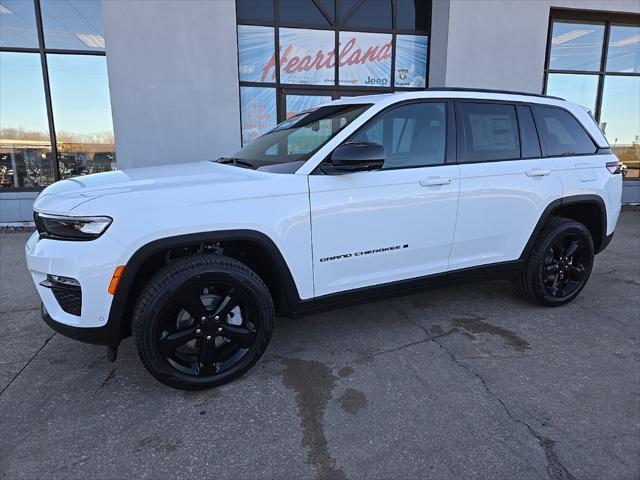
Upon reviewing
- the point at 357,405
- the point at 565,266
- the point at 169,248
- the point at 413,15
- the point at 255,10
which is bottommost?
the point at 357,405

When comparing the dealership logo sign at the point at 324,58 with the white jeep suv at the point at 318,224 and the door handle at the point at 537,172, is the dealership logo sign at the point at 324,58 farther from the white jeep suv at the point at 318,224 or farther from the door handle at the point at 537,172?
the door handle at the point at 537,172

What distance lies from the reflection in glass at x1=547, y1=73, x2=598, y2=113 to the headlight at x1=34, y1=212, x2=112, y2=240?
10.5m

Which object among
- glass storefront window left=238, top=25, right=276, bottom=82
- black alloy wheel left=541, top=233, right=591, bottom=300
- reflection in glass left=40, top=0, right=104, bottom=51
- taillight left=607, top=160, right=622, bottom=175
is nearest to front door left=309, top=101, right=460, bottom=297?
black alloy wheel left=541, top=233, right=591, bottom=300

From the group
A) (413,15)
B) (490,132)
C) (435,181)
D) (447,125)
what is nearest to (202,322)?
(435,181)

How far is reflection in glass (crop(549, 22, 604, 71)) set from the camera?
9.70m

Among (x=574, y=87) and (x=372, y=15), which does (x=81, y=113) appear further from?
(x=574, y=87)

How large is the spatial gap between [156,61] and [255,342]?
617 cm

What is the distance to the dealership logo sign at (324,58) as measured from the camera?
8336 millimetres

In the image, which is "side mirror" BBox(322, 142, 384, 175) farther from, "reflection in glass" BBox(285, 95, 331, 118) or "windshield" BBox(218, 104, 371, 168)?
"reflection in glass" BBox(285, 95, 331, 118)

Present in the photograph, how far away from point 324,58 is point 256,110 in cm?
172

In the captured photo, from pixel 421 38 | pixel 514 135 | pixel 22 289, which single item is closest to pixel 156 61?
pixel 22 289

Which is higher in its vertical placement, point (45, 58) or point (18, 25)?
point (18, 25)

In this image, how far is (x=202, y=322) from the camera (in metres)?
2.62

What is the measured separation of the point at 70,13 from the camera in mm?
7645
